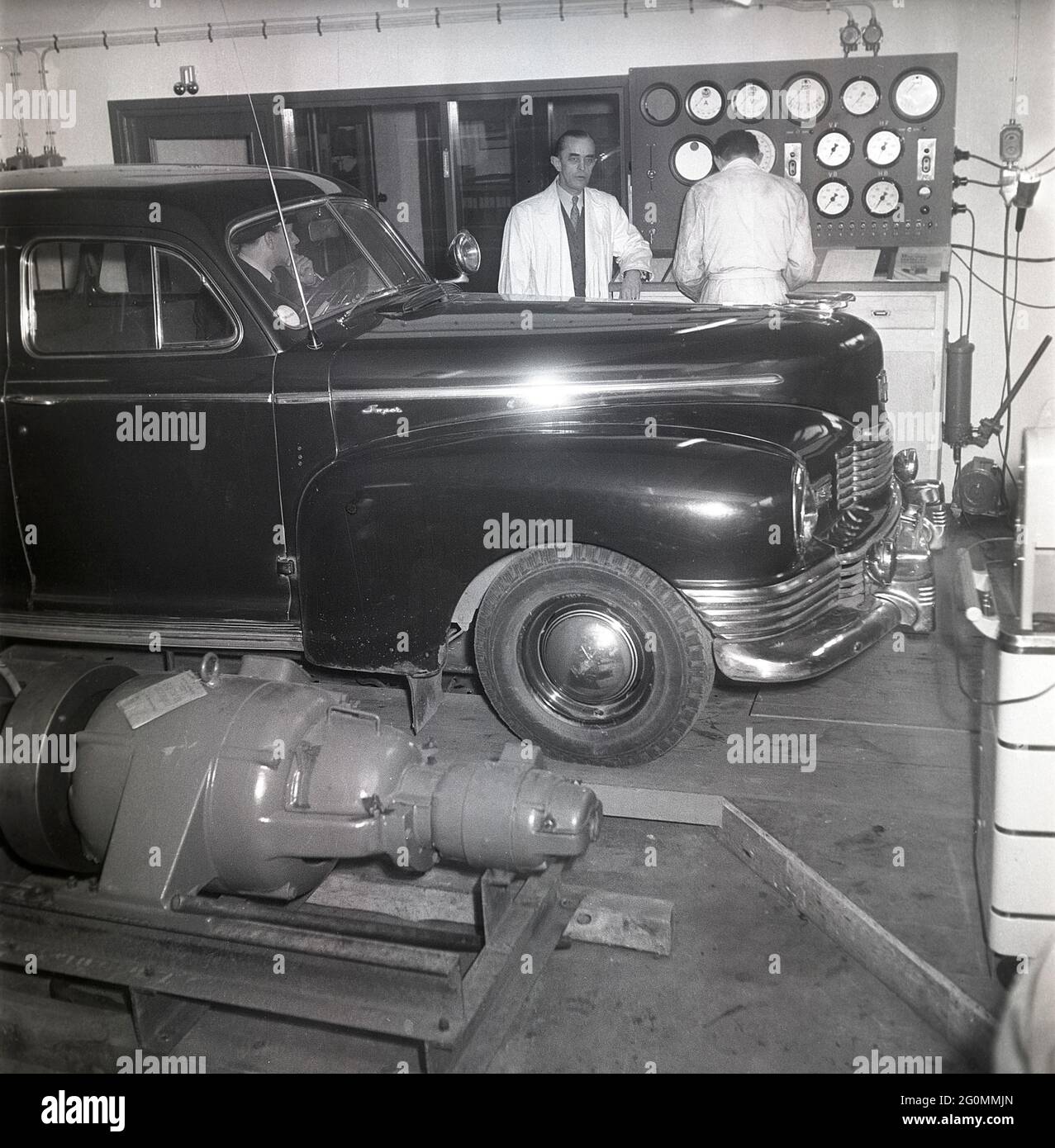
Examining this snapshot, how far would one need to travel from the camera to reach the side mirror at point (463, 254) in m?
4.57

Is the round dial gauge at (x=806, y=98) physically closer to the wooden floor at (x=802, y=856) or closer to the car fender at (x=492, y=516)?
the wooden floor at (x=802, y=856)

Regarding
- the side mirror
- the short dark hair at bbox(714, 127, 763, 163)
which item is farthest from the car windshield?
the short dark hair at bbox(714, 127, 763, 163)

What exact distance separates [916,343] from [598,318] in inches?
117

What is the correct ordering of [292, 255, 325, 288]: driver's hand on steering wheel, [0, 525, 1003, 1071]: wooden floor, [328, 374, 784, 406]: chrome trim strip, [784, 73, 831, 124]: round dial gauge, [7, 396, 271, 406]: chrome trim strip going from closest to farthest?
[0, 525, 1003, 1071]: wooden floor, [328, 374, 784, 406]: chrome trim strip, [7, 396, 271, 406]: chrome trim strip, [292, 255, 325, 288]: driver's hand on steering wheel, [784, 73, 831, 124]: round dial gauge

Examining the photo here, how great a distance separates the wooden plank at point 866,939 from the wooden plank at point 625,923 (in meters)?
0.29

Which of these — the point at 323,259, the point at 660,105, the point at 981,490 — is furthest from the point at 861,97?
the point at 323,259

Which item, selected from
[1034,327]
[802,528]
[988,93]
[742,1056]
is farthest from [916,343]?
[742,1056]

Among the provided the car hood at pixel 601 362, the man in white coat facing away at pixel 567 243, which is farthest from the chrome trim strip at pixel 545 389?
the man in white coat facing away at pixel 567 243

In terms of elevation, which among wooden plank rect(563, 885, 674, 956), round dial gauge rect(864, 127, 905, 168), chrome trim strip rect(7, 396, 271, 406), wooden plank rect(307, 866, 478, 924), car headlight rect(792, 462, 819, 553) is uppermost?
round dial gauge rect(864, 127, 905, 168)

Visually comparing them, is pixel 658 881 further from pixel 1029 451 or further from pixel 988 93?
pixel 988 93

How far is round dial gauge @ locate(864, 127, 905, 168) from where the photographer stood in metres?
6.43

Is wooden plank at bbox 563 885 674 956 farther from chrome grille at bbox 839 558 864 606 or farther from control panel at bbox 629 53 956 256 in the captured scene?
control panel at bbox 629 53 956 256

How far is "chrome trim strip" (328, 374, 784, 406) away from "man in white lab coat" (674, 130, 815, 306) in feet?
7.71

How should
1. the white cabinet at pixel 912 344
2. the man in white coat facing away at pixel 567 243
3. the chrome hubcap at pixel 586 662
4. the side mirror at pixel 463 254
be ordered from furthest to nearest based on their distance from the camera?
1. the white cabinet at pixel 912 344
2. the man in white coat facing away at pixel 567 243
3. the side mirror at pixel 463 254
4. the chrome hubcap at pixel 586 662
